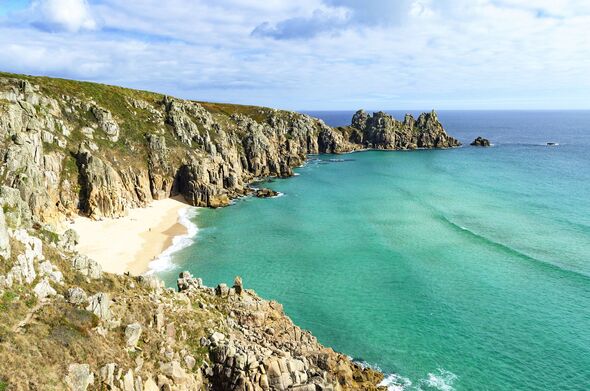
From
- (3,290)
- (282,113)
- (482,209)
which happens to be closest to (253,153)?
(282,113)

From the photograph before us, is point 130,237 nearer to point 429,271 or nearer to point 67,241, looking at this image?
point 67,241

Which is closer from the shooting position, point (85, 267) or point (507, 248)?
point (85, 267)

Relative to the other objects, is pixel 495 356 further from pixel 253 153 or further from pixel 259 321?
pixel 253 153

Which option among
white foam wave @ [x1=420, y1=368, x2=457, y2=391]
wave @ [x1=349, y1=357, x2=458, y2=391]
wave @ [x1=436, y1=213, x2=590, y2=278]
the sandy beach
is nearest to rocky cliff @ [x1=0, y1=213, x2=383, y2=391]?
wave @ [x1=349, y1=357, x2=458, y2=391]

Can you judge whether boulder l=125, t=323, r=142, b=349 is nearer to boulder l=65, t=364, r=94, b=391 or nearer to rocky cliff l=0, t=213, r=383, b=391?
rocky cliff l=0, t=213, r=383, b=391

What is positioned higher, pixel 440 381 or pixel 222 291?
pixel 222 291

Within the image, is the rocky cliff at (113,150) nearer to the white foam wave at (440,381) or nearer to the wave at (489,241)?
the wave at (489,241)

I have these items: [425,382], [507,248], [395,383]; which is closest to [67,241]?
[395,383]

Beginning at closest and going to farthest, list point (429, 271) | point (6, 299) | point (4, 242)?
point (6, 299) → point (4, 242) → point (429, 271)
